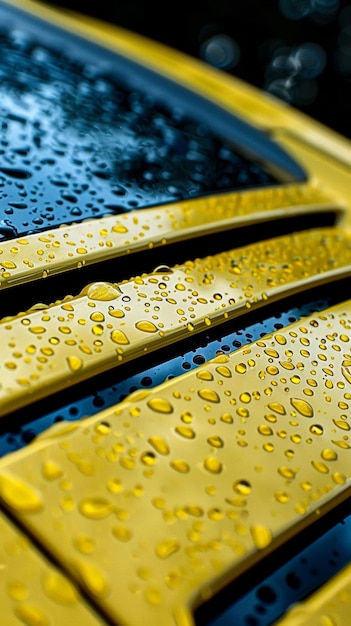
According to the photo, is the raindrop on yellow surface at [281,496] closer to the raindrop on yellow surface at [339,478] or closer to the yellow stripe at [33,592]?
the raindrop on yellow surface at [339,478]

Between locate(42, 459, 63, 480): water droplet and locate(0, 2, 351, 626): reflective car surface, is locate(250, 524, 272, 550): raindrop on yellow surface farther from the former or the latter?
locate(42, 459, 63, 480): water droplet

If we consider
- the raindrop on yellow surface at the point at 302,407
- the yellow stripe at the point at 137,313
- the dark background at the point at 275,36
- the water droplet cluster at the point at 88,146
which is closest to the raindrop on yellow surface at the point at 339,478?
the raindrop on yellow surface at the point at 302,407

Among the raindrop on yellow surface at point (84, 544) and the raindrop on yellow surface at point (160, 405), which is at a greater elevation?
the raindrop on yellow surface at point (160, 405)

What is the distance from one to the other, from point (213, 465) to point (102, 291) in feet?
1.24

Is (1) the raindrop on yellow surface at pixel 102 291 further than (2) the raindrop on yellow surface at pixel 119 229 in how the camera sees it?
No

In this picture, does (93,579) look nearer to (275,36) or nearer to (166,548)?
(166,548)

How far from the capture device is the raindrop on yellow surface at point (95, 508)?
804mm

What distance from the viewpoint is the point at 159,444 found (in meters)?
0.91

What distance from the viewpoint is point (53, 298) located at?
1104 millimetres

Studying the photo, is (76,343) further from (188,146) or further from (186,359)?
(188,146)

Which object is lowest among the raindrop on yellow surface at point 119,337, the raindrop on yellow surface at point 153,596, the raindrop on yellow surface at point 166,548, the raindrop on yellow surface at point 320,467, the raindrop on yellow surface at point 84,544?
the raindrop on yellow surface at point 84,544

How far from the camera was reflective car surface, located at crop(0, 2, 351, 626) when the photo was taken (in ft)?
2.57

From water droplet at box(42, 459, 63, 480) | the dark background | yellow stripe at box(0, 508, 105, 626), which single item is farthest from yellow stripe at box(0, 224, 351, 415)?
the dark background

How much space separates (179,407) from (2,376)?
0.26 metres
